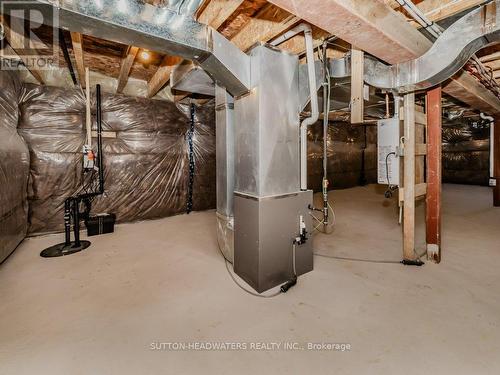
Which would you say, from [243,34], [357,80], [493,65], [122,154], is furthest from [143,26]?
[493,65]

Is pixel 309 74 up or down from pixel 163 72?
down

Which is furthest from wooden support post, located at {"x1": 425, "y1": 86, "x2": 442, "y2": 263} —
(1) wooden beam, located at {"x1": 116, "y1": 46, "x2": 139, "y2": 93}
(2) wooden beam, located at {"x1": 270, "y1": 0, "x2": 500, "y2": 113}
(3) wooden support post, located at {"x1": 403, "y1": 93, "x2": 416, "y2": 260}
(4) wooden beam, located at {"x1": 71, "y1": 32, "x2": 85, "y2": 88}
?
(4) wooden beam, located at {"x1": 71, "y1": 32, "x2": 85, "y2": 88}

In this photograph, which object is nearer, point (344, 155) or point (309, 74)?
point (309, 74)

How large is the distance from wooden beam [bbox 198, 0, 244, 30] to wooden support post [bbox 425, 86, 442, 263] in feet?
6.73

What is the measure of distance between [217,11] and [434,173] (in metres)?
2.47

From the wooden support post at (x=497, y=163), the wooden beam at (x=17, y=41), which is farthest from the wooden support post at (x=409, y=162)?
the wooden support post at (x=497, y=163)

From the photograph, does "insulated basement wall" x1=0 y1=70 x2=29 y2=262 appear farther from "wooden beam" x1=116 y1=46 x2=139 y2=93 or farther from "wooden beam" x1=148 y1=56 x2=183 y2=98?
"wooden beam" x1=148 y1=56 x2=183 y2=98

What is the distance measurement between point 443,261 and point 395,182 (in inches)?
37.1

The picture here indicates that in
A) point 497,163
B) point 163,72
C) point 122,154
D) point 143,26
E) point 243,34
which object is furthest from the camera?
point 497,163

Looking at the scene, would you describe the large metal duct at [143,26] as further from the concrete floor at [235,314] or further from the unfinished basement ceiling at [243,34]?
the concrete floor at [235,314]

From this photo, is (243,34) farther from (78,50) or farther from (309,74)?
(78,50)

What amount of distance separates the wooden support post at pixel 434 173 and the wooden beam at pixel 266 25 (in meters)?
1.63

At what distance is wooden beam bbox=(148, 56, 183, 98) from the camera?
296cm

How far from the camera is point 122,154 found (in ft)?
13.0
